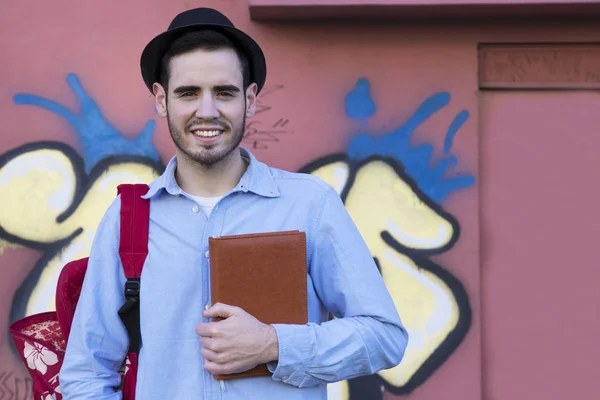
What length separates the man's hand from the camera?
6.13 feet

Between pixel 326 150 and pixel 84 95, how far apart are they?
1230 mm

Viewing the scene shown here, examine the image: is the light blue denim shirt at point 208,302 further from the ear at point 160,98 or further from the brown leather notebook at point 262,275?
the ear at point 160,98

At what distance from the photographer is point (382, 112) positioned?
3.89m

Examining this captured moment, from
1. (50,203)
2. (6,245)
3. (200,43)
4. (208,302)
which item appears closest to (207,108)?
(200,43)

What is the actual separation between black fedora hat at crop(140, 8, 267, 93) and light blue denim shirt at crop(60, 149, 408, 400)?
1.08 ft

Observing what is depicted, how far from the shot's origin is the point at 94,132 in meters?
3.86

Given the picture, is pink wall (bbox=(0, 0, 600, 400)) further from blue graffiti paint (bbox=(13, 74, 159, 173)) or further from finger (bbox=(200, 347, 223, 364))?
finger (bbox=(200, 347, 223, 364))

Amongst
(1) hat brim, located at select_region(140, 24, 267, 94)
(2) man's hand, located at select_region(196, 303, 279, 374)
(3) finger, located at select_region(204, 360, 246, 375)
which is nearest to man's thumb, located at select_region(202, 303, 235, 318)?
(2) man's hand, located at select_region(196, 303, 279, 374)

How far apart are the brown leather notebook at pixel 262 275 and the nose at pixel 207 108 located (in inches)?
13.8

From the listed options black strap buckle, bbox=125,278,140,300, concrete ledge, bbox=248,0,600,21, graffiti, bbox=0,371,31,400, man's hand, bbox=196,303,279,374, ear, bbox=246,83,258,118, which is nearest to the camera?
man's hand, bbox=196,303,279,374

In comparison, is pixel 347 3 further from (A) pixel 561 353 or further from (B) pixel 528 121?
(A) pixel 561 353

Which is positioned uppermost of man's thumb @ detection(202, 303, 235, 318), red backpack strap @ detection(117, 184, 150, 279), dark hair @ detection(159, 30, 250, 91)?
dark hair @ detection(159, 30, 250, 91)

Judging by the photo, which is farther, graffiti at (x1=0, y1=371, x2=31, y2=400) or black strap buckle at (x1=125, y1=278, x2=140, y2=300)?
graffiti at (x1=0, y1=371, x2=31, y2=400)

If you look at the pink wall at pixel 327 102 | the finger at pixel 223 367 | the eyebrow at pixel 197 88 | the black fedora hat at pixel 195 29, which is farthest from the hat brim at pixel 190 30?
the pink wall at pixel 327 102
